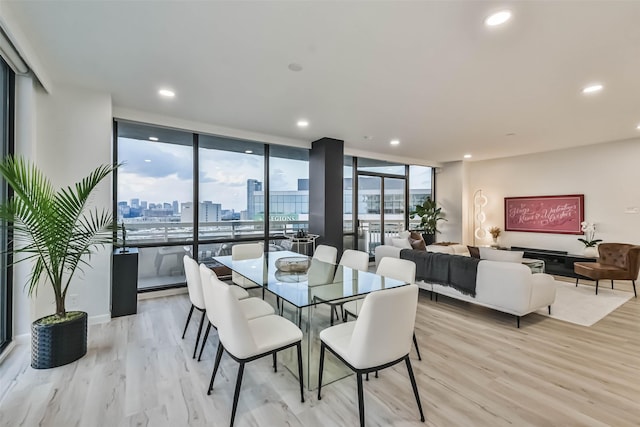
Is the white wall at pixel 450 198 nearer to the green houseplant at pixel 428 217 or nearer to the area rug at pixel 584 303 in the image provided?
the green houseplant at pixel 428 217

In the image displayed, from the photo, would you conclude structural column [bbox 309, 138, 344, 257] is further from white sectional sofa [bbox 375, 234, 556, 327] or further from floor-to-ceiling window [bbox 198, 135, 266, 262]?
white sectional sofa [bbox 375, 234, 556, 327]

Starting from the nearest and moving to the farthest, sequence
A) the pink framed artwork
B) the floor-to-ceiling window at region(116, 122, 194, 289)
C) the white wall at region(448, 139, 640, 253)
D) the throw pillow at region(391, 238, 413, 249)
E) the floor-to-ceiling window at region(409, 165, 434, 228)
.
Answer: the floor-to-ceiling window at region(116, 122, 194, 289), the throw pillow at region(391, 238, 413, 249), the white wall at region(448, 139, 640, 253), the pink framed artwork, the floor-to-ceiling window at region(409, 165, 434, 228)

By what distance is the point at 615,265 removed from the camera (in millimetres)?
4625

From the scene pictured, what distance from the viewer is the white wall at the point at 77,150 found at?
298cm

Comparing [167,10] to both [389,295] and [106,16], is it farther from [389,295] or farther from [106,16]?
[389,295]

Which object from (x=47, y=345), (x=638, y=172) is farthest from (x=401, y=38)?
(x=638, y=172)

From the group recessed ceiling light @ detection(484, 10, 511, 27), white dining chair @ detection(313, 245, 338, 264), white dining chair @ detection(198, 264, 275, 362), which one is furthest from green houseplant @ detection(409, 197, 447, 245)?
white dining chair @ detection(198, 264, 275, 362)

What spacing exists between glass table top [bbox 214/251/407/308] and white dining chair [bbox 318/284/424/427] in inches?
20.2

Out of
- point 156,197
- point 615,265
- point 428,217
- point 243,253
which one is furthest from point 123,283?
point 615,265

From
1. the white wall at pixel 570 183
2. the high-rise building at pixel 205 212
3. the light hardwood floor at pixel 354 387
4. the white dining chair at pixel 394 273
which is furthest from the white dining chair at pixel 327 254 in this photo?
the white wall at pixel 570 183

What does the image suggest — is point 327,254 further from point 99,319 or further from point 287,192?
point 99,319

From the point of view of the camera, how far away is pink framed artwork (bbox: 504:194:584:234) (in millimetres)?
5949

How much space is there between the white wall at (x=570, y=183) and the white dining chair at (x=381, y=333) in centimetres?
634

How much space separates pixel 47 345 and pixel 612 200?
8.69m
